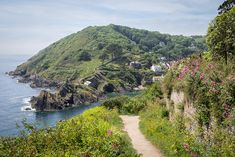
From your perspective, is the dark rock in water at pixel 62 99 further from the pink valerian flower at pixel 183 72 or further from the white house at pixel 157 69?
the pink valerian flower at pixel 183 72

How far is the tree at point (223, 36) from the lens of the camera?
1833 cm

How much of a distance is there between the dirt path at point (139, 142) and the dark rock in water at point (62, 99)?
2277 inches

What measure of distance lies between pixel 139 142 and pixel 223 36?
27.3ft

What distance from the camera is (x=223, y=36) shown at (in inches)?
738

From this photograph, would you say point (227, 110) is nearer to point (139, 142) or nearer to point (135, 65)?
point (139, 142)

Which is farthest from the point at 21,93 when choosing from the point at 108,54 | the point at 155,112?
the point at 155,112

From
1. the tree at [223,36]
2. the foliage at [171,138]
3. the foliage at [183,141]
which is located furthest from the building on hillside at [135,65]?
the foliage at [183,141]

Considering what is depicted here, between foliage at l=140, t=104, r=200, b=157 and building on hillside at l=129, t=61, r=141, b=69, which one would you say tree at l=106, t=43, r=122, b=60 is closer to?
building on hillside at l=129, t=61, r=141, b=69

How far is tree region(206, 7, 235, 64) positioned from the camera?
1833cm

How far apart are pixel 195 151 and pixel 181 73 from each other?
6586mm

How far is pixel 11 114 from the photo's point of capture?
72.0m

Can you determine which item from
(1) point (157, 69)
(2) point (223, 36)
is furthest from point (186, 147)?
(1) point (157, 69)

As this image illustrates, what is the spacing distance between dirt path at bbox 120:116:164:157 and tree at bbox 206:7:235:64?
6933mm

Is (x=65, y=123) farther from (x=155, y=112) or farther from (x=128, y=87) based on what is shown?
(x=128, y=87)
